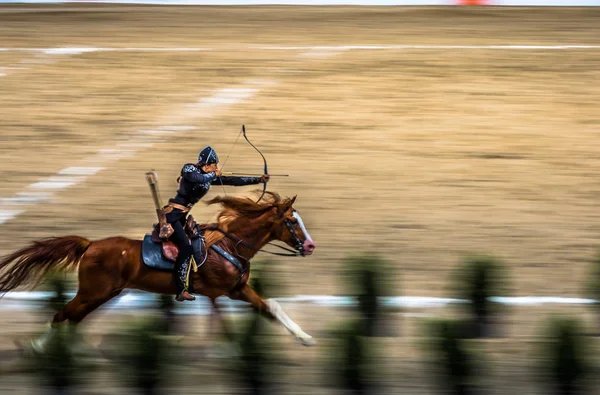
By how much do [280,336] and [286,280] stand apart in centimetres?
180

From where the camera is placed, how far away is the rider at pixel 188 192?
28.3 ft

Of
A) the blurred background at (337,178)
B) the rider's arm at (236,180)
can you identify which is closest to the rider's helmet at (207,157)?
the rider's arm at (236,180)

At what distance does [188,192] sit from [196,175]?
233 millimetres

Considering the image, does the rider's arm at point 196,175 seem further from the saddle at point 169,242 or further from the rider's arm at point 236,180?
the saddle at point 169,242

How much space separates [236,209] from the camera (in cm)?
912

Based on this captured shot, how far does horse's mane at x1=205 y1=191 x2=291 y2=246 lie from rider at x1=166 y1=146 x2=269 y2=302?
1.03ft

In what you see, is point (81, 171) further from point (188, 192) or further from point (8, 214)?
point (188, 192)

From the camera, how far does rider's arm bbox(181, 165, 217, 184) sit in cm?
858

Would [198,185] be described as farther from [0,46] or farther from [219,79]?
[0,46]

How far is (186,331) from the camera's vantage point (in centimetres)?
973

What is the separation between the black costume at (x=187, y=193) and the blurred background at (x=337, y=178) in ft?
1.93

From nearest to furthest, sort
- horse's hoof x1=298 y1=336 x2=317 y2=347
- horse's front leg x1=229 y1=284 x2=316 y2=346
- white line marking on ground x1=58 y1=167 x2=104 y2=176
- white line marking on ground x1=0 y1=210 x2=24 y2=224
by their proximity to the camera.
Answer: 1. horse's front leg x1=229 y1=284 x2=316 y2=346
2. horse's hoof x1=298 y1=336 x2=317 y2=347
3. white line marking on ground x1=0 y1=210 x2=24 y2=224
4. white line marking on ground x1=58 y1=167 x2=104 y2=176

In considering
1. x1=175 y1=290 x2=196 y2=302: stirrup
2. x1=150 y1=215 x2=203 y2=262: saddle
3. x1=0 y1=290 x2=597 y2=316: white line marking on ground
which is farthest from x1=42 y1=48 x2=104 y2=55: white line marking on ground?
x1=175 y1=290 x2=196 y2=302: stirrup

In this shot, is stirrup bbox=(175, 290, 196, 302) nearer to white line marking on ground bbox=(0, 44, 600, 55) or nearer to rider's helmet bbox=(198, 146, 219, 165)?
rider's helmet bbox=(198, 146, 219, 165)
